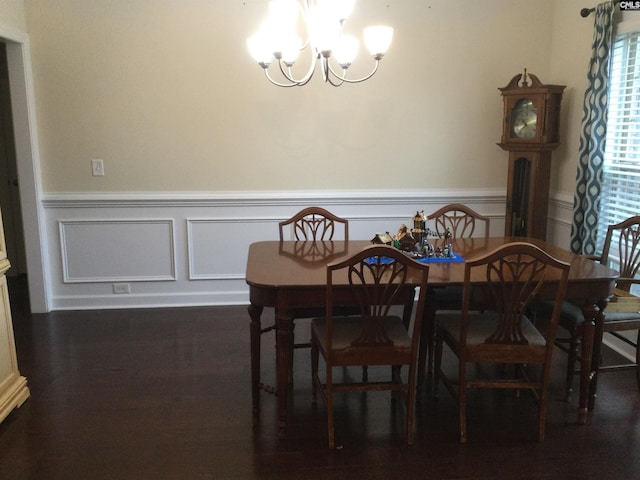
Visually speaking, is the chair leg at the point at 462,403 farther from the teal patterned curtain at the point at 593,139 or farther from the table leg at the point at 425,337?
the teal patterned curtain at the point at 593,139

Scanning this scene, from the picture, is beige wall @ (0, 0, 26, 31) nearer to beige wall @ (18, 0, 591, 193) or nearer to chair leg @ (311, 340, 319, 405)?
beige wall @ (18, 0, 591, 193)

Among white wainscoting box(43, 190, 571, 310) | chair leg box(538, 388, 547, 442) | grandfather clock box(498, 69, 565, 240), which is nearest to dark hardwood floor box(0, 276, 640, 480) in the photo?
chair leg box(538, 388, 547, 442)

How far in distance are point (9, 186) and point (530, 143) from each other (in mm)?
4679

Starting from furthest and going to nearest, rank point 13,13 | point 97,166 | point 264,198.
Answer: point 264,198
point 97,166
point 13,13

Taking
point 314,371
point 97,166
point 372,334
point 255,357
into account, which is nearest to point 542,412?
point 372,334

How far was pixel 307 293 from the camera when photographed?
246 cm

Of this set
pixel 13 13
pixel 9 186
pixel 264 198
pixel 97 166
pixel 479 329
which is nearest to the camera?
pixel 479 329

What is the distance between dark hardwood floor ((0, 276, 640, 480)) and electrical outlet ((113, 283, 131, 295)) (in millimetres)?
888

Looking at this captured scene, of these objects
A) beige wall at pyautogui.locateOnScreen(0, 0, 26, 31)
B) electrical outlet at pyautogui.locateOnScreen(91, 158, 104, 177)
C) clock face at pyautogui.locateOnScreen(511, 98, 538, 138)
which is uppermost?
beige wall at pyautogui.locateOnScreen(0, 0, 26, 31)

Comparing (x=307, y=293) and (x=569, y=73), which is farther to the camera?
(x=569, y=73)

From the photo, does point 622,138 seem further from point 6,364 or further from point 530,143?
point 6,364

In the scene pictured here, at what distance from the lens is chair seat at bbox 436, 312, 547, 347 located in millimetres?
2559

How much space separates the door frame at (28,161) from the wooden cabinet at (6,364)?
1.45 metres

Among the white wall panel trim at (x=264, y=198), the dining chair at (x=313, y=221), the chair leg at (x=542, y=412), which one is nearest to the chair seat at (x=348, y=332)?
the chair leg at (x=542, y=412)
